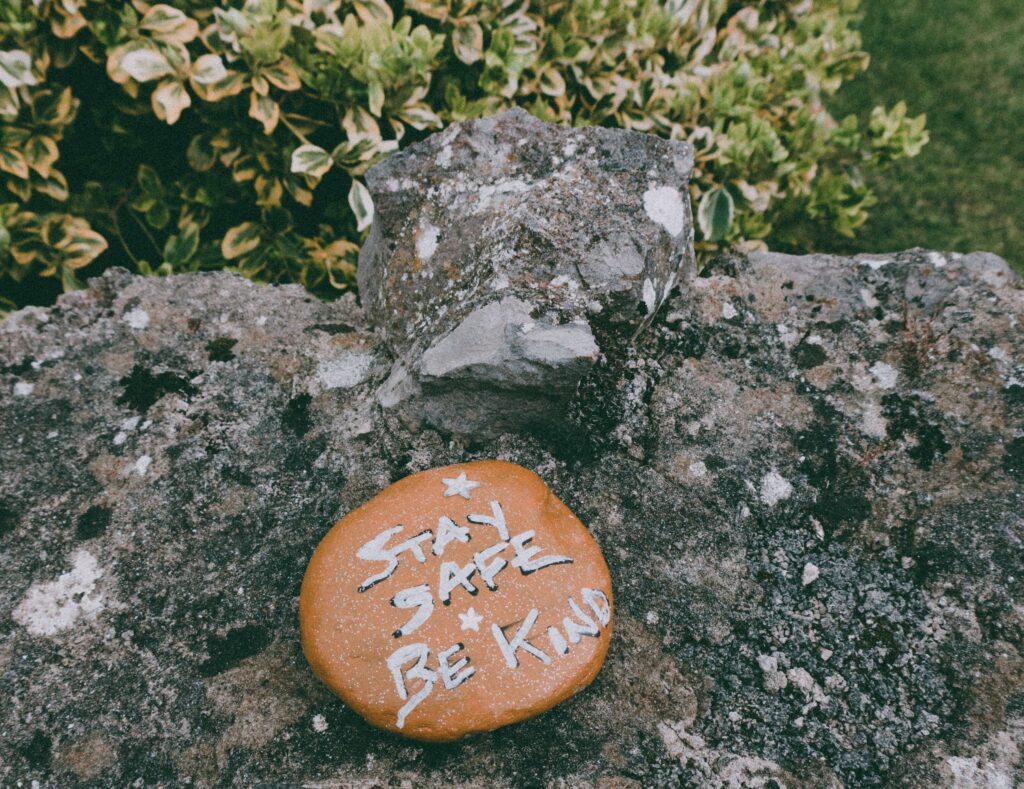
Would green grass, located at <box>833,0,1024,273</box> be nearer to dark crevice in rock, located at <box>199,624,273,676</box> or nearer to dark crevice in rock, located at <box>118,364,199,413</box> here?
dark crevice in rock, located at <box>118,364,199,413</box>

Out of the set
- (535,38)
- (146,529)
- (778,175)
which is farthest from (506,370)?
(778,175)

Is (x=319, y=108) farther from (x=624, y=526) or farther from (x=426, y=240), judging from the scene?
(x=624, y=526)

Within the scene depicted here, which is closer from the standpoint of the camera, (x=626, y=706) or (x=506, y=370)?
(x=626, y=706)

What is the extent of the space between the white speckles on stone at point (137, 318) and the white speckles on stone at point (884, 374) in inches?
92.6

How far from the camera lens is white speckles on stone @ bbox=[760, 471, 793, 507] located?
6.43ft

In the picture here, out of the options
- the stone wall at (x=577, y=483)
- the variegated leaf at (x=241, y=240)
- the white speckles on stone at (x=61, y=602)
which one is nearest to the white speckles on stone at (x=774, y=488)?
the stone wall at (x=577, y=483)

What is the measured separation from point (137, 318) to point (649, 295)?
1672 mm

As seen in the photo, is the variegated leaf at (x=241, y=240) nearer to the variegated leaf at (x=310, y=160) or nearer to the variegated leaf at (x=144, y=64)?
the variegated leaf at (x=310, y=160)

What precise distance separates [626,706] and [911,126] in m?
2.87

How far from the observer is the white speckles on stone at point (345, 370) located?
220 cm

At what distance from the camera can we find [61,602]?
5.95 feet

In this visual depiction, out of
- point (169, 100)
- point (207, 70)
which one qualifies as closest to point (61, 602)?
point (169, 100)

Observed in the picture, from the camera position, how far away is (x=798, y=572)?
1.86m

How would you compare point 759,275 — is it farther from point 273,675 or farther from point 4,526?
point 4,526
